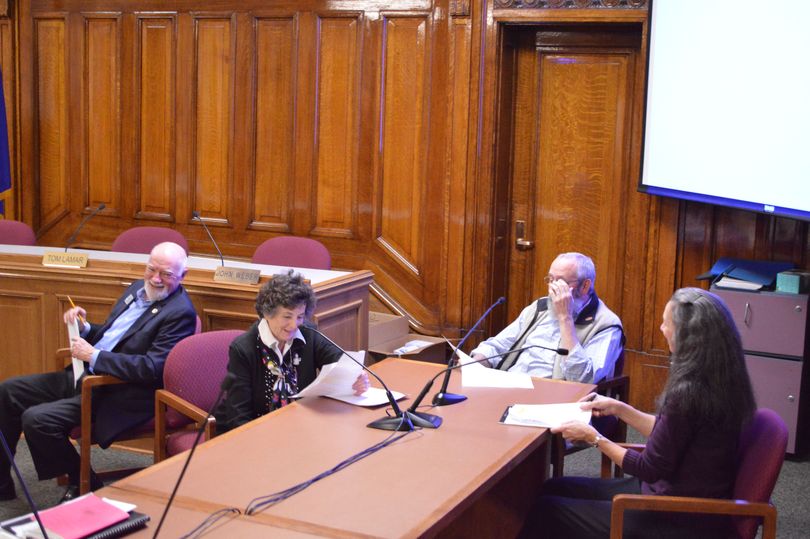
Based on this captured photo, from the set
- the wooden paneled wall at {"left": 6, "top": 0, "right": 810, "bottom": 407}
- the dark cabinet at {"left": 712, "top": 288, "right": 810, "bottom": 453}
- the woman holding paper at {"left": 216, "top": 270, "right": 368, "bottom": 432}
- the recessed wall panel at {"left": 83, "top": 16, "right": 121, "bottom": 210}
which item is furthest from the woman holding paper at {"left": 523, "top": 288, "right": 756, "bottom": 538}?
the recessed wall panel at {"left": 83, "top": 16, "right": 121, "bottom": 210}

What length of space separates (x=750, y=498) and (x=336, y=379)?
1.36 meters

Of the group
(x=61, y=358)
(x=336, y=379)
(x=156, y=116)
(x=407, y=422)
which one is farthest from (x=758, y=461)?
(x=156, y=116)

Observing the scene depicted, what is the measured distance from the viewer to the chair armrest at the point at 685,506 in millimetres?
2834

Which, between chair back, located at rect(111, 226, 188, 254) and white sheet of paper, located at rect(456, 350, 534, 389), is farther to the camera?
chair back, located at rect(111, 226, 188, 254)

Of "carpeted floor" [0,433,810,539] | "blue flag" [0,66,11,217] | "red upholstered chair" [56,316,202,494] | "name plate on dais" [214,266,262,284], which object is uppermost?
"blue flag" [0,66,11,217]

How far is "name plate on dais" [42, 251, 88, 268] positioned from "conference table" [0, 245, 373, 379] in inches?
0.9

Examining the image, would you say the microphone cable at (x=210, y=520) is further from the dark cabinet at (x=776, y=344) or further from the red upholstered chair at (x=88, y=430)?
the dark cabinet at (x=776, y=344)

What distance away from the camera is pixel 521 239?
6.35m

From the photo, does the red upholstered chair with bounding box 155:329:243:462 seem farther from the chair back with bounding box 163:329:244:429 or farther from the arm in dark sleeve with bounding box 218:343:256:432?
the arm in dark sleeve with bounding box 218:343:256:432

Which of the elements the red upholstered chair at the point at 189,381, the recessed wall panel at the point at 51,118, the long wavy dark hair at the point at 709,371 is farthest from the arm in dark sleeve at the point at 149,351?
the recessed wall panel at the point at 51,118

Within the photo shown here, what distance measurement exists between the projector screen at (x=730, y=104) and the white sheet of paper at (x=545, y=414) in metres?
1.83

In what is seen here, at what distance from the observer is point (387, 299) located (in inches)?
256

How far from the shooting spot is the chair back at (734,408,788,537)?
9.29 feet

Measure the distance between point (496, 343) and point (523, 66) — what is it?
91.6 inches
